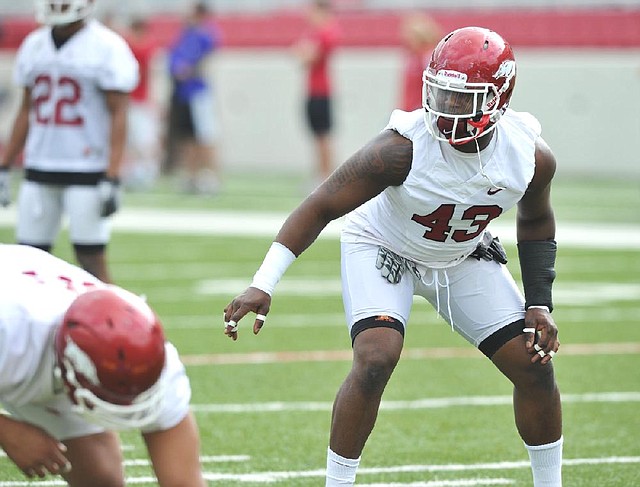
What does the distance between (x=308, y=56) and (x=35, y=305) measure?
1226cm

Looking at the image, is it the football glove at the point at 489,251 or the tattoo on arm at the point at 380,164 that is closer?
the tattoo on arm at the point at 380,164

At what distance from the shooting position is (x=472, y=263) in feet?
15.8

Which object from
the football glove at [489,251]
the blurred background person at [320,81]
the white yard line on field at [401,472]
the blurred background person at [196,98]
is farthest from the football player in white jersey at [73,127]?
the blurred background person at [196,98]

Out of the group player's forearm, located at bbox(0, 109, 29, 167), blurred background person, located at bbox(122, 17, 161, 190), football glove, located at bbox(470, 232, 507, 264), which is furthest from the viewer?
blurred background person, located at bbox(122, 17, 161, 190)

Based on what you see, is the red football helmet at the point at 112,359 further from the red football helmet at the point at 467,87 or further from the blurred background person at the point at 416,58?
the blurred background person at the point at 416,58

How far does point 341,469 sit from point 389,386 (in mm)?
2566

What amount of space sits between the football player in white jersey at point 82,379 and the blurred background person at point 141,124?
44.0ft

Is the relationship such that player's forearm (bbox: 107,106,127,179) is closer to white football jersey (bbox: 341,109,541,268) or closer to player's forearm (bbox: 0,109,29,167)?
player's forearm (bbox: 0,109,29,167)

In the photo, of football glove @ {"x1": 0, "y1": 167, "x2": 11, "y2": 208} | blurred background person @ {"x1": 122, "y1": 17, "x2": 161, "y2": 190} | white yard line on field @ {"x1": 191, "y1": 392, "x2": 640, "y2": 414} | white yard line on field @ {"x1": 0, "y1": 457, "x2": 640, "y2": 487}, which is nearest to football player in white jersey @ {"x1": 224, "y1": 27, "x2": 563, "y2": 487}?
white yard line on field @ {"x1": 0, "y1": 457, "x2": 640, "y2": 487}

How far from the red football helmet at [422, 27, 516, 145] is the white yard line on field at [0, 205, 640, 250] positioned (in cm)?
793

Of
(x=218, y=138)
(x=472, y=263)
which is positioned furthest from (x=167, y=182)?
(x=472, y=263)

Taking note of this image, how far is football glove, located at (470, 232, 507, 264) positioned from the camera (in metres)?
4.83

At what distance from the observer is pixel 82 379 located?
11.6ft

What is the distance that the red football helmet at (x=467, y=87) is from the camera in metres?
4.43
